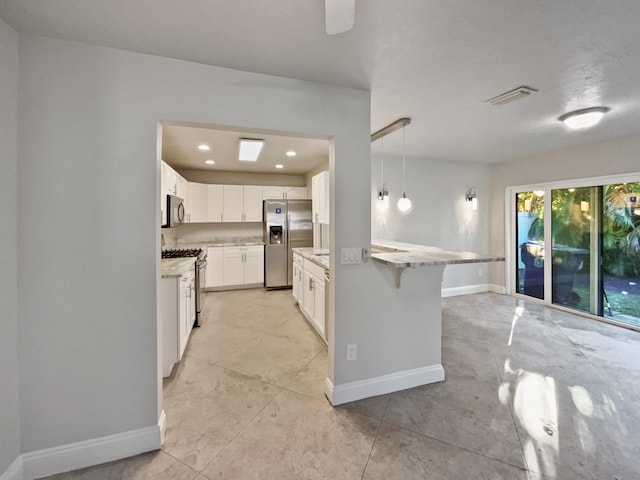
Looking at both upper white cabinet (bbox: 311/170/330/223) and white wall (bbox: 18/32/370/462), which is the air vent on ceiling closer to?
upper white cabinet (bbox: 311/170/330/223)

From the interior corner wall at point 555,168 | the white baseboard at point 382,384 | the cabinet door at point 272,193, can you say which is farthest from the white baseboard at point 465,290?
the cabinet door at point 272,193

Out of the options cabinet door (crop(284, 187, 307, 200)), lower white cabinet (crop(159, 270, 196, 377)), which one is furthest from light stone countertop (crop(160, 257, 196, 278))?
cabinet door (crop(284, 187, 307, 200))

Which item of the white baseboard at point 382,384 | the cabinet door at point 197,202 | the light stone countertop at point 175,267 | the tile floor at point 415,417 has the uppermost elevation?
the cabinet door at point 197,202

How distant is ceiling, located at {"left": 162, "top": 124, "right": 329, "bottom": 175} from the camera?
334cm

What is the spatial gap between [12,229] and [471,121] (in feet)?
12.5

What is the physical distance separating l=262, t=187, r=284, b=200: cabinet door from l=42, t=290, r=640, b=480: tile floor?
10.6ft

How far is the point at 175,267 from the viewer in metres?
2.92

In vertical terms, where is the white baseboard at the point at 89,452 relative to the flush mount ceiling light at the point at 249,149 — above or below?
below

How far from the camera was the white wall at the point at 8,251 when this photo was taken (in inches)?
55.6

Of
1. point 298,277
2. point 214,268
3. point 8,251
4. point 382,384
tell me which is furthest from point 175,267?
point 214,268

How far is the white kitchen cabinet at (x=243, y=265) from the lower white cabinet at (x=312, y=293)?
152 centimetres

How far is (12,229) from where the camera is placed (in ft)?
4.84

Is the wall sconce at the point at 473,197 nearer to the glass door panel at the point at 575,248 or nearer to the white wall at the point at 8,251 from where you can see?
the glass door panel at the point at 575,248

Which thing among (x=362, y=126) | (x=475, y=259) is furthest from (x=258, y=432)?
(x=362, y=126)
